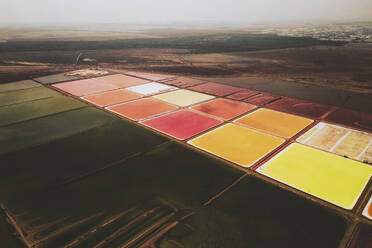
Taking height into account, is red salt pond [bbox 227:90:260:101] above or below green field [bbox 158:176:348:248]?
above

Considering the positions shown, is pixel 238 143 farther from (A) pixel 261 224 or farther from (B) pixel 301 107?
(B) pixel 301 107

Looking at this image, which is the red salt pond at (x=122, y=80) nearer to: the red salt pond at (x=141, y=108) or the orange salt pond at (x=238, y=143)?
the red salt pond at (x=141, y=108)

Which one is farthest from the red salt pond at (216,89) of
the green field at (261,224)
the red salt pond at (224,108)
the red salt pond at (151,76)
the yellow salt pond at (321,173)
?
the green field at (261,224)

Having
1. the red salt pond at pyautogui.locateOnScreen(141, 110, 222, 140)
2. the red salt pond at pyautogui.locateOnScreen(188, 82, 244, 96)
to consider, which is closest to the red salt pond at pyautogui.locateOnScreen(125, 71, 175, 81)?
the red salt pond at pyautogui.locateOnScreen(188, 82, 244, 96)

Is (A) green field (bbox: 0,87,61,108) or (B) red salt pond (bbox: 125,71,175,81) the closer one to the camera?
(A) green field (bbox: 0,87,61,108)

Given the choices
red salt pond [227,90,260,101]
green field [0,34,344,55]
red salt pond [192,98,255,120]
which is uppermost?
green field [0,34,344,55]

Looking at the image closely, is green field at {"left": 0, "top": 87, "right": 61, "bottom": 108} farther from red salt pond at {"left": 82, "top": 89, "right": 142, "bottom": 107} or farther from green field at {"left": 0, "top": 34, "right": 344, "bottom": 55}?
green field at {"left": 0, "top": 34, "right": 344, "bottom": 55}

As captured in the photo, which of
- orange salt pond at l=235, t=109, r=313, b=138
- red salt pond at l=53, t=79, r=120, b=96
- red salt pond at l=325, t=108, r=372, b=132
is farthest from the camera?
red salt pond at l=53, t=79, r=120, b=96

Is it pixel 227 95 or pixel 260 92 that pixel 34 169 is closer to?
pixel 227 95
